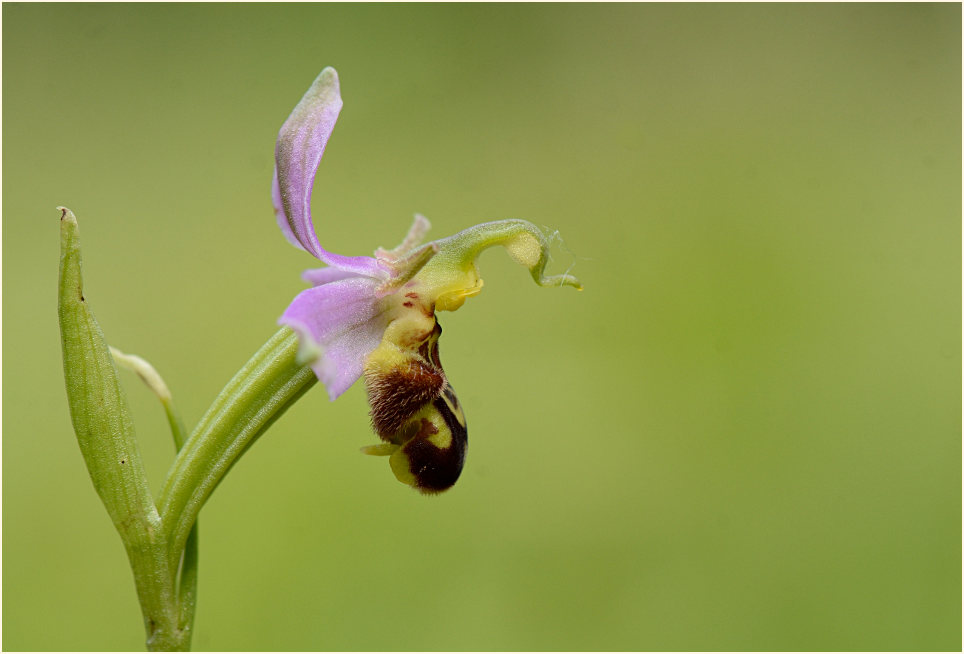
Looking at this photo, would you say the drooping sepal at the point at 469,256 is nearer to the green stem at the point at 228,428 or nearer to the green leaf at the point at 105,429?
the green stem at the point at 228,428

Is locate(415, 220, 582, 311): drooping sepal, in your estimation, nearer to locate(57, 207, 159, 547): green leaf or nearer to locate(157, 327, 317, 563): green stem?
locate(157, 327, 317, 563): green stem

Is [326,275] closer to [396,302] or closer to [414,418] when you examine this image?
[396,302]

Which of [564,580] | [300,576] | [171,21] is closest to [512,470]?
[564,580]

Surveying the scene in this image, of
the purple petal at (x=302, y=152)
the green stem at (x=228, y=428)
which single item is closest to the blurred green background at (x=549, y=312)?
the green stem at (x=228, y=428)

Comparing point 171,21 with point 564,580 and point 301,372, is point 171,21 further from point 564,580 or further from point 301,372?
point 301,372

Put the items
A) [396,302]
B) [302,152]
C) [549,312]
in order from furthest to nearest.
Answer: [549,312], [396,302], [302,152]

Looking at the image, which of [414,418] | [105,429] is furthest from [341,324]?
[105,429]

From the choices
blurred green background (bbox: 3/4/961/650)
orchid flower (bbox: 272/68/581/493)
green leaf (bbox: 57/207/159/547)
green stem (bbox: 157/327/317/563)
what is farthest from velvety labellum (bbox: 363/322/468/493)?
blurred green background (bbox: 3/4/961/650)
